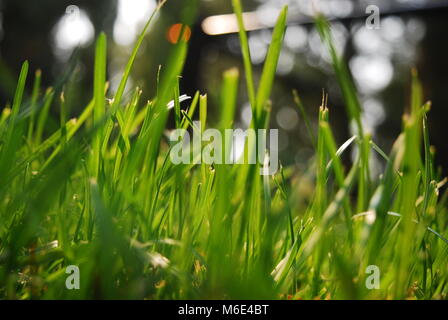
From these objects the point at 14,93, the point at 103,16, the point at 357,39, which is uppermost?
the point at 103,16

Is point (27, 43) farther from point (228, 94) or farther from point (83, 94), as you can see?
point (228, 94)

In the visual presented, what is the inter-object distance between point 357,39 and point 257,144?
7.90 meters

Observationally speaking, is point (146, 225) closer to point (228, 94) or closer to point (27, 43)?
point (228, 94)

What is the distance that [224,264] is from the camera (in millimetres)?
260

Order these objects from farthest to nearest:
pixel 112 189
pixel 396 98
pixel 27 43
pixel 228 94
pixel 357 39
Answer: pixel 396 98, pixel 27 43, pixel 357 39, pixel 112 189, pixel 228 94

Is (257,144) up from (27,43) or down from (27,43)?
down

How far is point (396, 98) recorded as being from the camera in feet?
29.2

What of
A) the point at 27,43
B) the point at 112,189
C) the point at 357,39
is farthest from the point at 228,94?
the point at 27,43

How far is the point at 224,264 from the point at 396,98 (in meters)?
9.30

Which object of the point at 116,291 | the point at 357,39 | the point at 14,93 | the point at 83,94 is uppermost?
the point at 357,39

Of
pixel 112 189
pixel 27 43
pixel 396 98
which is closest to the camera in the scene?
pixel 112 189

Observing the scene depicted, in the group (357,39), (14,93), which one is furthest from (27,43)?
(14,93)

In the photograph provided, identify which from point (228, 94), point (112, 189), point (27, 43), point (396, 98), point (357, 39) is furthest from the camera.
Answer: point (396, 98)

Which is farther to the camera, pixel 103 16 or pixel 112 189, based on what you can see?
pixel 103 16
